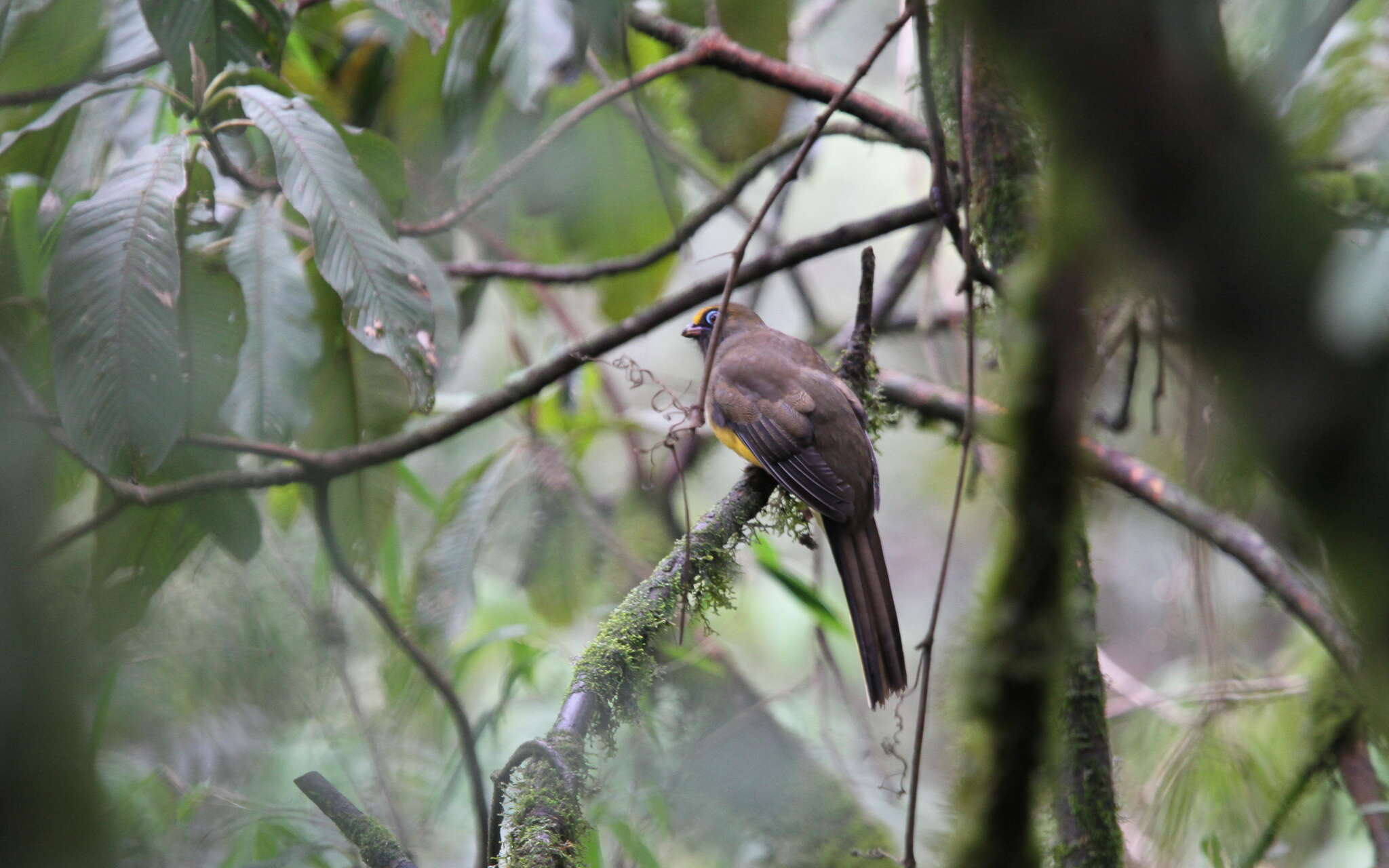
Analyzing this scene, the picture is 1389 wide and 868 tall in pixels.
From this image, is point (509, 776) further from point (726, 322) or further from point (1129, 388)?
point (726, 322)

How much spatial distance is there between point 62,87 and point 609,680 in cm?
262

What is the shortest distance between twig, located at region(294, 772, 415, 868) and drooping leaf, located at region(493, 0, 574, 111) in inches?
98.2

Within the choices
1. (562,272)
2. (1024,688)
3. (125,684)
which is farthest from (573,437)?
(1024,688)

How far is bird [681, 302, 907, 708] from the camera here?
9.03ft

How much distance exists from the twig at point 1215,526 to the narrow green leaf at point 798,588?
0.78 metres

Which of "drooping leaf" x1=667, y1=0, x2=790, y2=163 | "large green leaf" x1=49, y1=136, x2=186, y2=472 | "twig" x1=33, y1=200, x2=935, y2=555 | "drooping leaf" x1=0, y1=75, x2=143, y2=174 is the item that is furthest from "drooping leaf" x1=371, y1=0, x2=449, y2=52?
"drooping leaf" x1=667, y1=0, x2=790, y2=163

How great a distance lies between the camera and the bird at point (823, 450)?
9.03 feet

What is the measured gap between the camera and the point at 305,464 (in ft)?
10.2

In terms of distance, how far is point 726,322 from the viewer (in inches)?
168

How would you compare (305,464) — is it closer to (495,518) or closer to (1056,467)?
(495,518)

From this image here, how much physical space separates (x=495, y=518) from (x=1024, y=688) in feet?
12.4

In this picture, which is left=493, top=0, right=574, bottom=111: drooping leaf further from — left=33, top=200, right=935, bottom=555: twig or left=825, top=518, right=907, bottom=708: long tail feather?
left=825, top=518, right=907, bottom=708: long tail feather

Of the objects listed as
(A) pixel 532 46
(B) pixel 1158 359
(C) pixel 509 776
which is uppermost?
(A) pixel 532 46

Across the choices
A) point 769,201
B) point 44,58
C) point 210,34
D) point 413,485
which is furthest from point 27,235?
point 769,201
